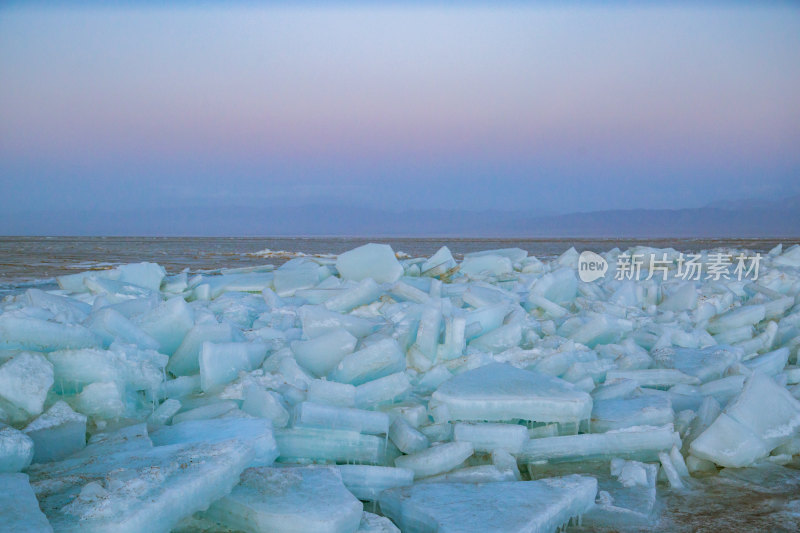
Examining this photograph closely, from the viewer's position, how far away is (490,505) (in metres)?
1.75

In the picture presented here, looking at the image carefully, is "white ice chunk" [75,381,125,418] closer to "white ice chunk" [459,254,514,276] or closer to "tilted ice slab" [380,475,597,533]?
"tilted ice slab" [380,475,597,533]

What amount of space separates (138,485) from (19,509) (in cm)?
25

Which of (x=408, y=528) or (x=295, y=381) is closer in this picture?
(x=408, y=528)

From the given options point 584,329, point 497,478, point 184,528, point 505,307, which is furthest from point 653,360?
point 184,528

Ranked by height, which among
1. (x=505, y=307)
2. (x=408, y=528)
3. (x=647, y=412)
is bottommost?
(x=408, y=528)

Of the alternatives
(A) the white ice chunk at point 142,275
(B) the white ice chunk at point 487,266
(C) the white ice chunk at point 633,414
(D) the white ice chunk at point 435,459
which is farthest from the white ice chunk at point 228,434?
(B) the white ice chunk at point 487,266

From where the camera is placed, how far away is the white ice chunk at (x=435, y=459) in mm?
2078

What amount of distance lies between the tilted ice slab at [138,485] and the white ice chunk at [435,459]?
64 cm

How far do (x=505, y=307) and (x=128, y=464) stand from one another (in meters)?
2.56

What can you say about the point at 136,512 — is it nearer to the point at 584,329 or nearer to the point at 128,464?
the point at 128,464

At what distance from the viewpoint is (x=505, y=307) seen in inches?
146

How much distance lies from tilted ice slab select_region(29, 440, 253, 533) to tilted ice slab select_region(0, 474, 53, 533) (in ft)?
0.20

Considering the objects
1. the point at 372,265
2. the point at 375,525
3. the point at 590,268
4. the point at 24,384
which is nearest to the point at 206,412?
the point at 24,384

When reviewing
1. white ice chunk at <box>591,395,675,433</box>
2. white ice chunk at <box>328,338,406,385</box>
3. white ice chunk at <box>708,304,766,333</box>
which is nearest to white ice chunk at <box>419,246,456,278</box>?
white ice chunk at <box>708,304,766,333</box>
